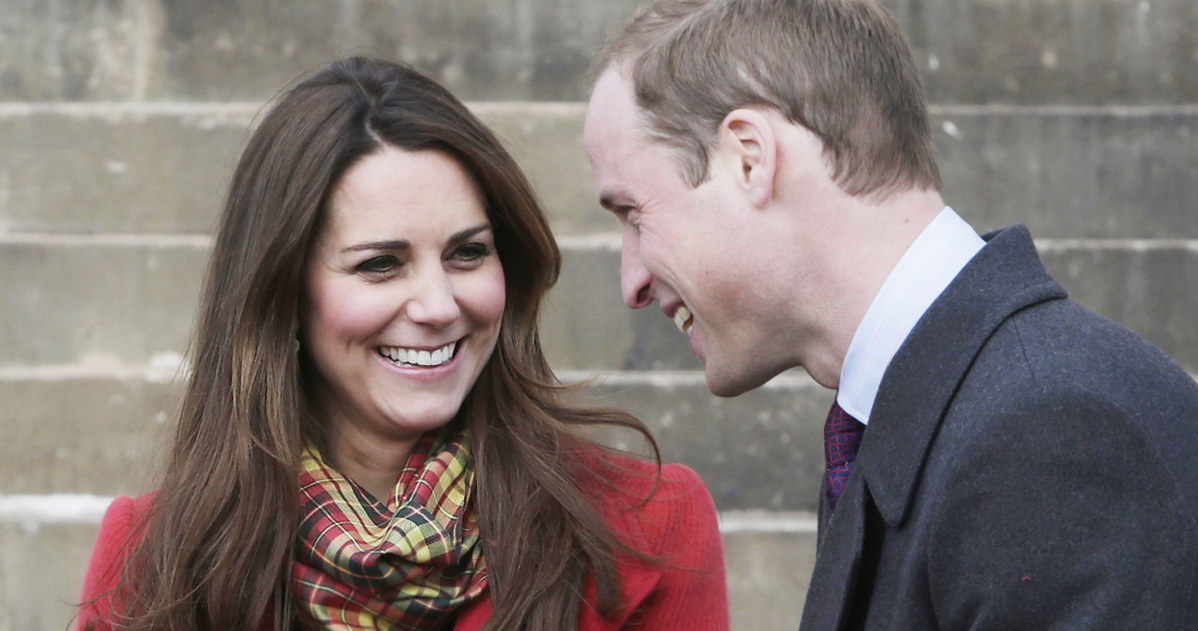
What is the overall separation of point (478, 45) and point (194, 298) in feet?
4.41

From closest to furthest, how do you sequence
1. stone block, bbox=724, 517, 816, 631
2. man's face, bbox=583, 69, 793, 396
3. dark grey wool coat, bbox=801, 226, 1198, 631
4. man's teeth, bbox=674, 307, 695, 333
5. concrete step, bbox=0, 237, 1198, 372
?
1. dark grey wool coat, bbox=801, 226, 1198, 631
2. man's face, bbox=583, 69, 793, 396
3. man's teeth, bbox=674, 307, 695, 333
4. stone block, bbox=724, 517, 816, 631
5. concrete step, bbox=0, 237, 1198, 372

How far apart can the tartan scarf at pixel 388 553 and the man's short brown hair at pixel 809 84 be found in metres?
0.91

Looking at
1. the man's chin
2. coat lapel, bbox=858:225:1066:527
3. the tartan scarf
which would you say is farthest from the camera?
the tartan scarf

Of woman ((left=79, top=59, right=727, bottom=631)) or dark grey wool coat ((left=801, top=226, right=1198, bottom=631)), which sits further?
woman ((left=79, top=59, right=727, bottom=631))

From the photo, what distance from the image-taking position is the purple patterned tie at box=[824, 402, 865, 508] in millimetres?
1963

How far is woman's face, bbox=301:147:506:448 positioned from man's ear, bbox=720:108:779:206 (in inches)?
29.5

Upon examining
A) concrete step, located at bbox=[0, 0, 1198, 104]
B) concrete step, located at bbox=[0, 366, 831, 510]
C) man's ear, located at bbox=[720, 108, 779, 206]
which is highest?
man's ear, located at bbox=[720, 108, 779, 206]

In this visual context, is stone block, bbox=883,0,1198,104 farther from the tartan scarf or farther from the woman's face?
the tartan scarf

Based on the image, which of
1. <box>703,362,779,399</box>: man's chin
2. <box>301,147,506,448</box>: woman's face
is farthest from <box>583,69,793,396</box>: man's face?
<box>301,147,506,448</box>: woman's face

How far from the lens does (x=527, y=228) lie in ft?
8.71

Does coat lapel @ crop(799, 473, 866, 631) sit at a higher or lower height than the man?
lower

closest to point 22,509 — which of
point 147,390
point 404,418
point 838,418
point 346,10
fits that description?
point 147,390

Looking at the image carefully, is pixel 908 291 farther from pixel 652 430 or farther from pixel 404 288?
pixel 652 430

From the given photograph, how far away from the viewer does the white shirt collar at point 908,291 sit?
1769 mm
